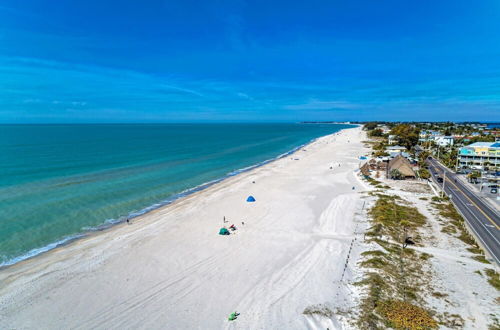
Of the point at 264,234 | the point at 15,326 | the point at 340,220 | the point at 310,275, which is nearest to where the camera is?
the point at 15,326

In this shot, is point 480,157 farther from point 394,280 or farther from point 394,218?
point 394,280

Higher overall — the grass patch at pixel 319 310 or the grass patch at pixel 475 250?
the grass patch at pixel 475 250

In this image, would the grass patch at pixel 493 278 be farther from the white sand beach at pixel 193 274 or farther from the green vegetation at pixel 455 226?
the white sand beach at pixel 193 274

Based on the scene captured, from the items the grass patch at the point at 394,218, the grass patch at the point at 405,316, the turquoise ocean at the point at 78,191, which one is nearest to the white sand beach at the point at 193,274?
the grass patch at the point at 394,218

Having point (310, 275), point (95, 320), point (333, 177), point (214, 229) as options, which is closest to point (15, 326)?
point (95, 320)

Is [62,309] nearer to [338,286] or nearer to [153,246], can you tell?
[153,246]

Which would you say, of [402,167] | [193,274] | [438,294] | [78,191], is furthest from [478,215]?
[78,191]
